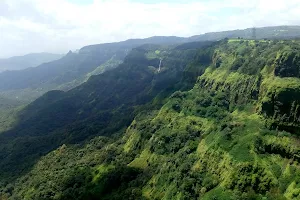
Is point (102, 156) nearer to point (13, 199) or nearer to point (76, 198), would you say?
point (76, 198)

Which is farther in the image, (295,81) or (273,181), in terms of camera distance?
(295,81)

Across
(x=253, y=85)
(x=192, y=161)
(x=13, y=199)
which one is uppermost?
(x=253, y=85)

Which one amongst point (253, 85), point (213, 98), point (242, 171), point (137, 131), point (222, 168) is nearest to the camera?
point (242, 171)

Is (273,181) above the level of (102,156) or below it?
above

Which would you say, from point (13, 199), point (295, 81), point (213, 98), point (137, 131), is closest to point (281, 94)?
point (295, 81)

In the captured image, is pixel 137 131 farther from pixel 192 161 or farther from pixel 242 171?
pixel 242 171

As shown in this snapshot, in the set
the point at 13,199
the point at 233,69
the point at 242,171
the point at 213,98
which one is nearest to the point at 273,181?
the point at 242,171

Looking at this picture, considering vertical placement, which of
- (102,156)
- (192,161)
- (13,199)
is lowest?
(13,199)

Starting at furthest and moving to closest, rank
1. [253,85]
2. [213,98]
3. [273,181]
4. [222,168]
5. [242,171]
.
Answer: [213,98]
[253,85]
[222,168]
[242,171]
[273,181]

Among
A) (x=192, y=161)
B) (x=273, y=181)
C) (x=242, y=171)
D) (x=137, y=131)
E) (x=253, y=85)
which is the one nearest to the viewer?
(x=273, y=181)
